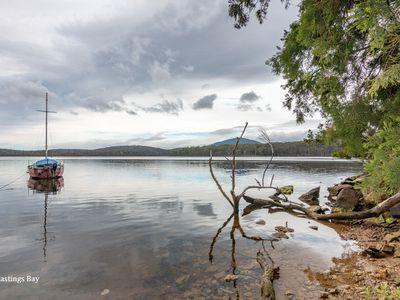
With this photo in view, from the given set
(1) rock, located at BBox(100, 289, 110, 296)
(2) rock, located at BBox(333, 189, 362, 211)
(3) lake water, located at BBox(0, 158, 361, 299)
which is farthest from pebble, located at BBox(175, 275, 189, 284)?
(2) rock, located at BBox(333, 189, 362, 211)

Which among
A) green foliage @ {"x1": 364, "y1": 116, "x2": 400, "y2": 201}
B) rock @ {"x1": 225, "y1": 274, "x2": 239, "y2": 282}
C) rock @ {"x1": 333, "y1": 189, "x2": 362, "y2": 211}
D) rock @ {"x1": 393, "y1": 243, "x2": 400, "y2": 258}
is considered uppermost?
green foliage @ {"x1": 364, "y1": 116, "x2": 400, "y2": 201}

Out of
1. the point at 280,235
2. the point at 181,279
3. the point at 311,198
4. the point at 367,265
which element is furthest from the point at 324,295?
the point at 311,198

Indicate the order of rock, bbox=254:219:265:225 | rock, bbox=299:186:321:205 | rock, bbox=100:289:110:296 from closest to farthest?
1. rock, bbox=100:289:110:296
2. rock, bbox=254:219:265:225
3. rock, bbox=299:186:321:205

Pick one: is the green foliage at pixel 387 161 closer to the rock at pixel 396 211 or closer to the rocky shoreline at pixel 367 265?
the rocky shoreline at pixel 367 265

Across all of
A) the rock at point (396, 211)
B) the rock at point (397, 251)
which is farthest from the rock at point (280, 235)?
the rock at point (396, 211)

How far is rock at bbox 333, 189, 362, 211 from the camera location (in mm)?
20172

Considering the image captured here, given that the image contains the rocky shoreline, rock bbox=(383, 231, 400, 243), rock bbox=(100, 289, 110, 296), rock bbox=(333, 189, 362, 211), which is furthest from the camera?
rock bbox=(333, 189, 362, 211)

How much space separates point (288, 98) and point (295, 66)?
3903 millimetres

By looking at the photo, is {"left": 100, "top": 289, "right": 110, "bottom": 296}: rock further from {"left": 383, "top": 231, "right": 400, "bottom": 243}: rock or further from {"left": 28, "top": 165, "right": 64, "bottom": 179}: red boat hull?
{"left": 28, "top": 165, "right": 64, "bottom": 179}: red boat hull

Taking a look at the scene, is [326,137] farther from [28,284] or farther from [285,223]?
[28,284]

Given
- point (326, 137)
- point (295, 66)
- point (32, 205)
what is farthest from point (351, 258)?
point (32, 205)

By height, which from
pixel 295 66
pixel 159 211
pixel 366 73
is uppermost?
pixel 295 66

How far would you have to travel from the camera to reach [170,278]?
993 centimetres

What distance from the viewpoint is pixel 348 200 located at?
67.0ft
